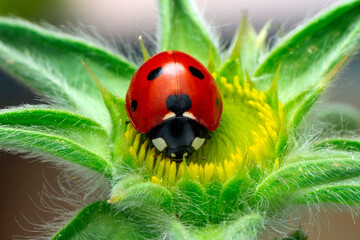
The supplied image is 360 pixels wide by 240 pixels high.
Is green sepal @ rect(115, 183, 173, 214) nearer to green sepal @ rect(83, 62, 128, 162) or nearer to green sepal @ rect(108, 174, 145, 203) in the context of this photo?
green sepal @ rect(108, 174, 145, 203)

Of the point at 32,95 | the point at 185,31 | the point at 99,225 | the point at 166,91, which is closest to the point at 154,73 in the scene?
the point at 166,91

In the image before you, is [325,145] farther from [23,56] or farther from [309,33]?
[23,56]

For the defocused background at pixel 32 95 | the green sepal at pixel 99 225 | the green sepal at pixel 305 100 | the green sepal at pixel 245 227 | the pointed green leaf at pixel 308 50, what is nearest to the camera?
the green sepal at pixel 245 227

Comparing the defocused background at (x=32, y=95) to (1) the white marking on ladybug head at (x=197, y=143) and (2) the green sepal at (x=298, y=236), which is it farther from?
(2) the green sepal at (x=298, y=236)

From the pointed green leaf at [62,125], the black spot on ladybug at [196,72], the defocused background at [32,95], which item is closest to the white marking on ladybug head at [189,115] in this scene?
the black spot on ladybug at [196,72]

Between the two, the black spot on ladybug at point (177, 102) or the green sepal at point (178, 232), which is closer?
the green sepal at point (178, 232)

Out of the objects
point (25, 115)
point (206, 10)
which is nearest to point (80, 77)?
point (25, 115)

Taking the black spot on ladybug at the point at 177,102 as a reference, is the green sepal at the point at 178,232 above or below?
below

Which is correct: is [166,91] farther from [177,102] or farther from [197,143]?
[197,143]
